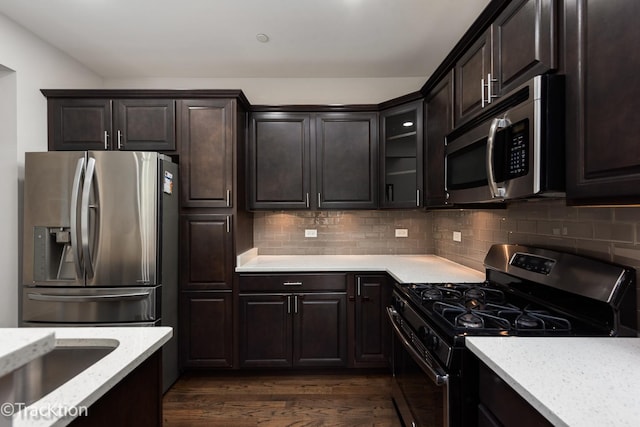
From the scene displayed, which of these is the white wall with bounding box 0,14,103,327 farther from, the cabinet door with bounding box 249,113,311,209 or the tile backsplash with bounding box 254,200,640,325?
the tile backsplash with bounding box 254,200,640,325

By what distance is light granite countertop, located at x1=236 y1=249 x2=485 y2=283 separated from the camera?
203cm

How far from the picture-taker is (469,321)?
1.15m

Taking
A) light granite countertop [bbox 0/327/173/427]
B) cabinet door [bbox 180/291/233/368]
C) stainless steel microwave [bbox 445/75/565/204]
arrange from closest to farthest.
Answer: light granite countertop [bbox 0/327/173/427]
stainless steel microwave [bbox 445/75/565/204]
cabinet door [bbox 180/291/233/368]

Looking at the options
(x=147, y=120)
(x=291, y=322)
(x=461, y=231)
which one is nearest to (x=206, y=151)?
(x=147, y=120)

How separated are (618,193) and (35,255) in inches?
123

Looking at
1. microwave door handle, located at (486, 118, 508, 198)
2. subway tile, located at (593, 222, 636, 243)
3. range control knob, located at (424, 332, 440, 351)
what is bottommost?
range control knob, located at (424, 332, 440, 351)

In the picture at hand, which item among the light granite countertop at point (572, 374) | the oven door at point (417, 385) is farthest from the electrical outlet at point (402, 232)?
the light granite countertop at point (572, 374)

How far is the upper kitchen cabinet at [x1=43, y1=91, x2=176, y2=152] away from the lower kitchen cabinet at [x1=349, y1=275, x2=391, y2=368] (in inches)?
76.6

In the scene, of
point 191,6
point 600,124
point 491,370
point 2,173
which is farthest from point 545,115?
point 2,173

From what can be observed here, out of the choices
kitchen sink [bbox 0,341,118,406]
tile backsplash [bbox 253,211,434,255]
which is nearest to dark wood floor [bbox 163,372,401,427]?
tile backsplash [bbox 253,211,434,255]

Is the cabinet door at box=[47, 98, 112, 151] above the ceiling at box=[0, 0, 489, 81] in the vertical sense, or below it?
below

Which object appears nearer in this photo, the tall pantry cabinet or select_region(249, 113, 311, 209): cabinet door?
the tall pantry cabinet

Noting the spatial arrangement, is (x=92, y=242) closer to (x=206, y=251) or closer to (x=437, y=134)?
(x=206, y=251)

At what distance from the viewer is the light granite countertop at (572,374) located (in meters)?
0.63
